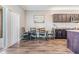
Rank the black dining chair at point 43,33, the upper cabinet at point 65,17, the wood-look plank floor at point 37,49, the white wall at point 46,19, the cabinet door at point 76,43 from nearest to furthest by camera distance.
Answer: the cabinet door at point 76,43 < the wood-look plank floor at point 37,49 < the black dining chair at point 43,33 < the upper cabinet at point 65,17 < the white wall at point 46,19

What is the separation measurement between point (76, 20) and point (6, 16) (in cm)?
719

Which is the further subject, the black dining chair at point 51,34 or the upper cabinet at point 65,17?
the upper cabinet at point 65,17

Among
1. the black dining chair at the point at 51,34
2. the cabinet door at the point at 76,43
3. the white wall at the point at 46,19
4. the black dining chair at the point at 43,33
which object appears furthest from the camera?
the white wall at the point at 46,19

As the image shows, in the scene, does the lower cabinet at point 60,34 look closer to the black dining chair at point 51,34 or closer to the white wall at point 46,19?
the black dining chair at point 51,34

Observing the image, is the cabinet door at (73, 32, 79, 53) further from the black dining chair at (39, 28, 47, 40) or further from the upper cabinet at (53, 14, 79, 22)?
the upper cabinet at (53, 14, 79, 22)

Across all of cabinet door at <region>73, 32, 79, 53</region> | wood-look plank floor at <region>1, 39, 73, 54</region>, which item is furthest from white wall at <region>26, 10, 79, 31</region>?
cabinet door at <region>73, 32, 79, 53</region>

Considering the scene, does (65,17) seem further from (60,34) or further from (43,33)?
(43,33)

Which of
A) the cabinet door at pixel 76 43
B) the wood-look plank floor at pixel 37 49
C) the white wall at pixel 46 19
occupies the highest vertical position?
the white wall at pixel 46 19

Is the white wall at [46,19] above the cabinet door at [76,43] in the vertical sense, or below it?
above

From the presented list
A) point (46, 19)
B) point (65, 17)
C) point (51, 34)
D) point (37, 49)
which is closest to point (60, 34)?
point (51, 34)

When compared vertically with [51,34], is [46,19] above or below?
above

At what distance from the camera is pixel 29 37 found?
11.9 m

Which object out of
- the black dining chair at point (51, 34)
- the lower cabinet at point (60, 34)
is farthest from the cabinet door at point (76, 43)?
the lower cabinet at point (60, 34)

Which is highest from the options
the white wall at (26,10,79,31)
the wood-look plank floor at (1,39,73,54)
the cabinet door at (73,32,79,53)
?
the white wall at (26,10,79,31)
